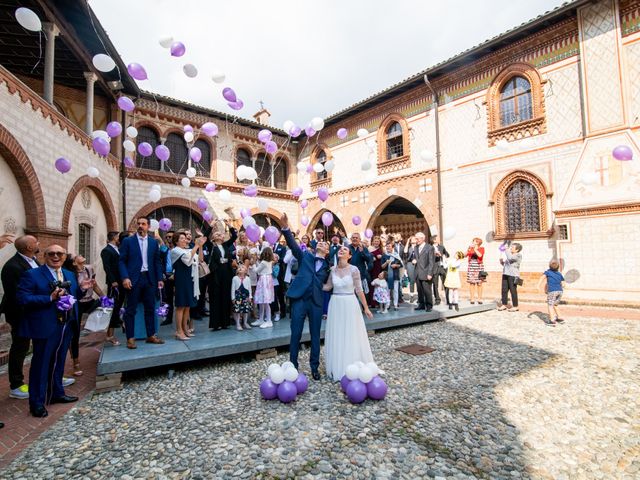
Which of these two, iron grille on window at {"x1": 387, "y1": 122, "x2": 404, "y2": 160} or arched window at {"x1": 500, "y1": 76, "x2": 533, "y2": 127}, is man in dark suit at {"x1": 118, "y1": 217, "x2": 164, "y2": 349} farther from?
iron grille on window at {"x1": 387, "y1": 122, "x2": 404, "y2": 160}

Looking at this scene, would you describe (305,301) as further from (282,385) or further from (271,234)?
(271,234)

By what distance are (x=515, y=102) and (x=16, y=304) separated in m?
14.3

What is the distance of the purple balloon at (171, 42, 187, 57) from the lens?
24.0ft

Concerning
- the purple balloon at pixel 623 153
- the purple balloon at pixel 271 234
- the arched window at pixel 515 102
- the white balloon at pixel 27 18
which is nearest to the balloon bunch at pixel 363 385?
the purple balloon at pixel 271 234

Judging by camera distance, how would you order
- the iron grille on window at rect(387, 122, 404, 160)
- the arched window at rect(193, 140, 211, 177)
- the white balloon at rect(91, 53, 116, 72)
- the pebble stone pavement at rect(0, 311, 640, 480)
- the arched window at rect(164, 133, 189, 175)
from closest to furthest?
the pebble stone pavement at rect(0, 311, 640, 480) < the white balloon at rect(91, 53, 116, 72) < the iron grille on window at rect(387, 122, 404, 160) < the arched window at rect(164, 133, 189, 175) < the arched window at rect(193, 140, 211, 177)

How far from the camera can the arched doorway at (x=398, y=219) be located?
16156mm

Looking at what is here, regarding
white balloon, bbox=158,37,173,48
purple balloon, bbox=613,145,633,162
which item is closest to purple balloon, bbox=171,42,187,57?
white balloon, bbox=158,37,173,48

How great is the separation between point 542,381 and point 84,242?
12611 mm

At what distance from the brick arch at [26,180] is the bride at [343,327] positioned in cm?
750

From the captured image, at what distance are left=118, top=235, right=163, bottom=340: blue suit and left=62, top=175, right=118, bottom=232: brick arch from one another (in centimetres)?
546

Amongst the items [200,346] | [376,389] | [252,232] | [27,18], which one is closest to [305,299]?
[376,389]

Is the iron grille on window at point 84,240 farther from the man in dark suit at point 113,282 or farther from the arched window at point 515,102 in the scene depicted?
the arched window at point 515,102

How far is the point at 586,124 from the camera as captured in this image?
33.5 ft

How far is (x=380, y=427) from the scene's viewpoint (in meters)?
3.32
